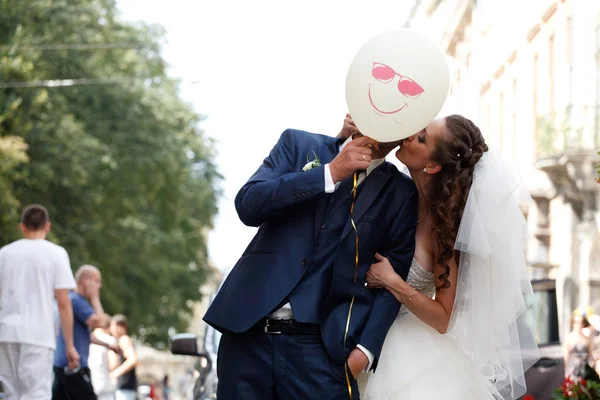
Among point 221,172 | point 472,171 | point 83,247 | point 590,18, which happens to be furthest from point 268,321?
point 221,172

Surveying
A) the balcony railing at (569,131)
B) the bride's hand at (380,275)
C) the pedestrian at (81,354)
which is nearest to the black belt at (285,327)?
the bride's hand at (380,275)

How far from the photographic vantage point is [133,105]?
1409 inches

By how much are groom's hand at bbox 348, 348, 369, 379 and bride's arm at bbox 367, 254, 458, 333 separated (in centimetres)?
34

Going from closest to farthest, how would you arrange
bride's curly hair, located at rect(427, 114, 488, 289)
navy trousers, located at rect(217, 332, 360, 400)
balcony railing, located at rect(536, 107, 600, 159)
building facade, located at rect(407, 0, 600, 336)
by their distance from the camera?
navy trousers, located at rect(217, 332, 360, 400) < bride's curly hair, located at rect(427, 114, 488, 289) < balcony railing, located at rect(536, 107, 600, 159) < building facade, located at rect(407, 0, 600, 336)

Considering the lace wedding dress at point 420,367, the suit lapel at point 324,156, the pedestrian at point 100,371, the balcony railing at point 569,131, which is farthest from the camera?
the balcony railing at point 569,131

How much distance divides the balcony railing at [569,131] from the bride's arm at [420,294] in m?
19.1

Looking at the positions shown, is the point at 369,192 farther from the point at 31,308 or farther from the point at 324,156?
the point at 31,308

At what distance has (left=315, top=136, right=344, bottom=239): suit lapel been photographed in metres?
5.37

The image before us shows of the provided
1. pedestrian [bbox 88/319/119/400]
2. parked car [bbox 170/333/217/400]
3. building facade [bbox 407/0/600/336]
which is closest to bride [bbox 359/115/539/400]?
parked car [bbox 170/333/217/400]

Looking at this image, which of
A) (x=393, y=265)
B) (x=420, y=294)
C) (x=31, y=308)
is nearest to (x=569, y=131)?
(x=31, y=308)

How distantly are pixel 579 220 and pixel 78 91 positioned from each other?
14239 mm

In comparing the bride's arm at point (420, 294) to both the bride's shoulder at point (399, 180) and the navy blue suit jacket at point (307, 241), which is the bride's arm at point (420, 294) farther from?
the bride's shoulder at point (399, 180)

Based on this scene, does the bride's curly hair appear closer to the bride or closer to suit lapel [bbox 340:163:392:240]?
the bride

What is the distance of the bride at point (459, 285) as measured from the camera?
5.68 metres
